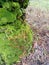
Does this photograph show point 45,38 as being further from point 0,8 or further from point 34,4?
point 34,4

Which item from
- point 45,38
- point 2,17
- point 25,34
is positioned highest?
point 2,17

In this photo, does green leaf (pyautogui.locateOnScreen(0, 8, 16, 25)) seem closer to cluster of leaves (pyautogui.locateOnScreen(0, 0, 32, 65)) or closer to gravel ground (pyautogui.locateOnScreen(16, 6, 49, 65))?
cluster of leaves (pyautogui.locateOnScreen(0, 0, 32, 65))

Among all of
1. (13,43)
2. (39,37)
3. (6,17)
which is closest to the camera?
(13,43)

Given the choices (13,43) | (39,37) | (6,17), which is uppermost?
(6,17)

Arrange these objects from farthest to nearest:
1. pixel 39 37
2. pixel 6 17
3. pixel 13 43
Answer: pixel 39 37, pixel 6 17, pixel 13 43

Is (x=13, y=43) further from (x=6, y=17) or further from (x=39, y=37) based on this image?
(x=39, y=37)

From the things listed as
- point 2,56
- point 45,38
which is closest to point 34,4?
point 45,38

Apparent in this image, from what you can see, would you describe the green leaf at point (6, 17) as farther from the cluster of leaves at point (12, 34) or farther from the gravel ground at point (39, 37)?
the gravel ground at point (39, 37)

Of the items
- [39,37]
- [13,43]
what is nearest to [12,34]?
[13,43]
